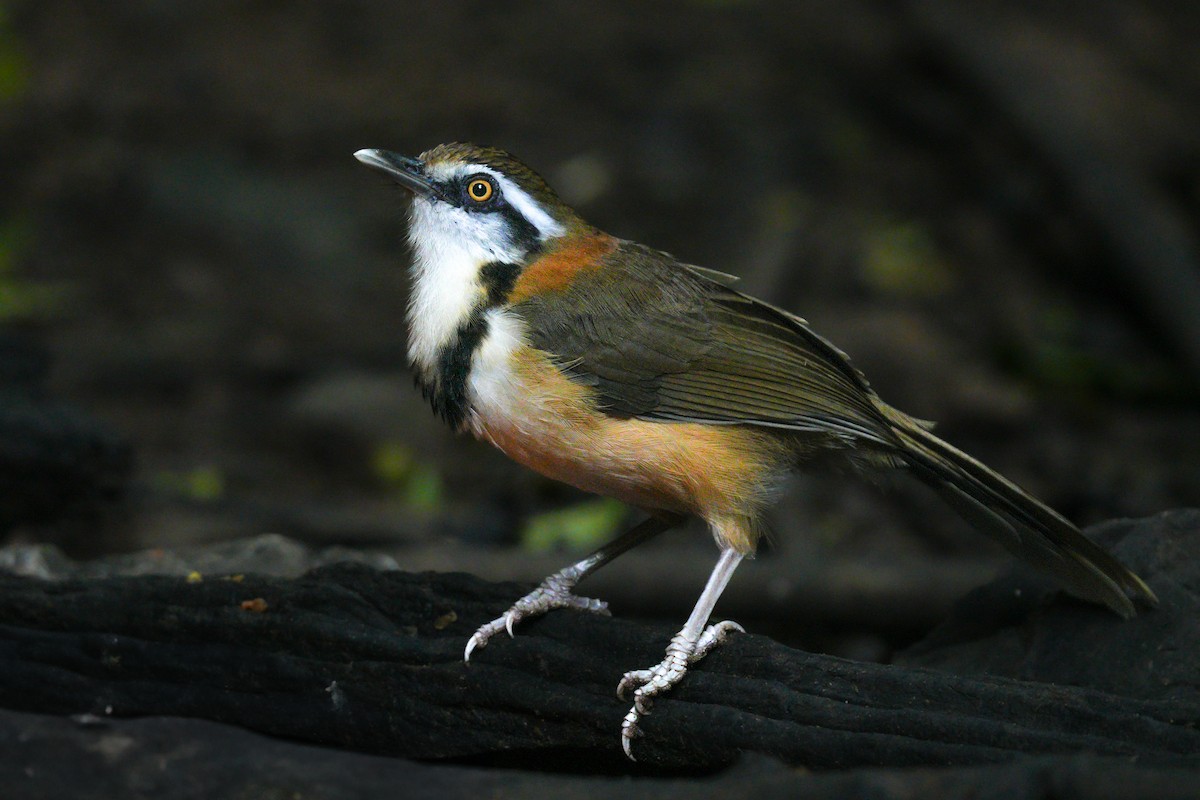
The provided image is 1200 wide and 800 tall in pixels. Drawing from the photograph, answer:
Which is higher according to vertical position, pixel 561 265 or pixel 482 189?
pixel 482 189

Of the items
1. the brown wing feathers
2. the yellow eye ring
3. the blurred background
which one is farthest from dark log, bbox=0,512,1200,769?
the blurred background

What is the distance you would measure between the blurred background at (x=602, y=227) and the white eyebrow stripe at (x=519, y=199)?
173 cm

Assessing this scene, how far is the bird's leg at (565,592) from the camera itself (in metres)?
3.89

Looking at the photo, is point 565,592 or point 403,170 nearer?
point 565,592

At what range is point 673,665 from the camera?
11.8 feet

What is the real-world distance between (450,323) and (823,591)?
2.53 meters

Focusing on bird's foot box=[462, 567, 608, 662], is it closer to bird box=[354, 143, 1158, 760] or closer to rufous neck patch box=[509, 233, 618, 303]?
bird box=[354, 143, 1158, 760]

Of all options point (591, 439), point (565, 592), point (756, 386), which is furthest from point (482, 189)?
point (565, 592)

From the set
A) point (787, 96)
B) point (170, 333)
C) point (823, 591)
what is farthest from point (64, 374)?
point (787, 96)

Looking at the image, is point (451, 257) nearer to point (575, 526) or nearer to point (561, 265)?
point (561, 265)

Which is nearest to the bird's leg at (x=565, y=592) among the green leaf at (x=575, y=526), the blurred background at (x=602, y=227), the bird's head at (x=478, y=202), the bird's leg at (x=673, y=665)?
the bird's leg at (x=673, y=665)

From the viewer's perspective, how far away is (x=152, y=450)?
7.75 metres

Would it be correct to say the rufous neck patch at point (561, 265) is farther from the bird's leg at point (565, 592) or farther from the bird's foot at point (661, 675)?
the bird's foot at point (661, 675)

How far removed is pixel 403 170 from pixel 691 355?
3.60 feet
